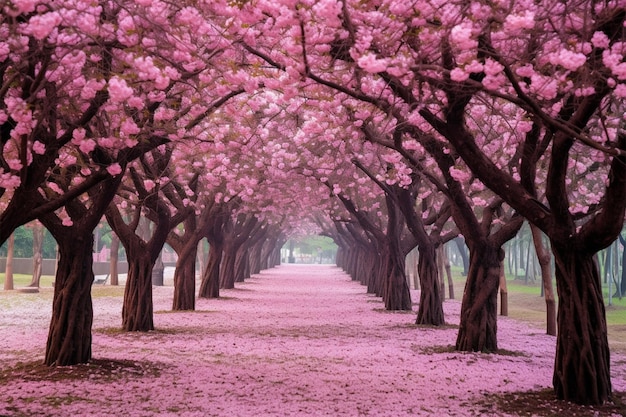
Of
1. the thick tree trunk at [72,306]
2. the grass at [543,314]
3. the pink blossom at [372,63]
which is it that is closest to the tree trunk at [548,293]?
the grass at [543,314]

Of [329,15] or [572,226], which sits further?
[572,226]

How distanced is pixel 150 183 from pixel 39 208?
662 centimetres

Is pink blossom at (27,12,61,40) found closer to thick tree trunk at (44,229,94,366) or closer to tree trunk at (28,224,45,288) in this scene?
thick tree trunk at (44,229,94,366)

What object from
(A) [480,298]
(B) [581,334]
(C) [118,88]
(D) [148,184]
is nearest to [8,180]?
(C) [118,88]

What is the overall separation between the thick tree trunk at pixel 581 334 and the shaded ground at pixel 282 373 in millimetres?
289

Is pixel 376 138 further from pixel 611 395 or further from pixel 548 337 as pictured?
pixel 548 337

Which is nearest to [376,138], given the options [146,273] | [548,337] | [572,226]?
[572,226]

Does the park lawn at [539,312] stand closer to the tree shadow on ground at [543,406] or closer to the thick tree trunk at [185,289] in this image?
the tree shadow on ground at [543,406]

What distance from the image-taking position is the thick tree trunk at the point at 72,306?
11.6m

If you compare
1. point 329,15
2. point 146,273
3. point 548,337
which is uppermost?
point 329,15

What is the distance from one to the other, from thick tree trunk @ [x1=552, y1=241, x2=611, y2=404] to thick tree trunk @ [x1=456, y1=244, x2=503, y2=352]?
4549 millimetres

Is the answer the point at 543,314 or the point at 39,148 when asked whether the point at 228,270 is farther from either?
the point at 39,148

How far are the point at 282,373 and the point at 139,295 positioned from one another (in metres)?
7.16

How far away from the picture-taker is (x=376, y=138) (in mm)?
13383
